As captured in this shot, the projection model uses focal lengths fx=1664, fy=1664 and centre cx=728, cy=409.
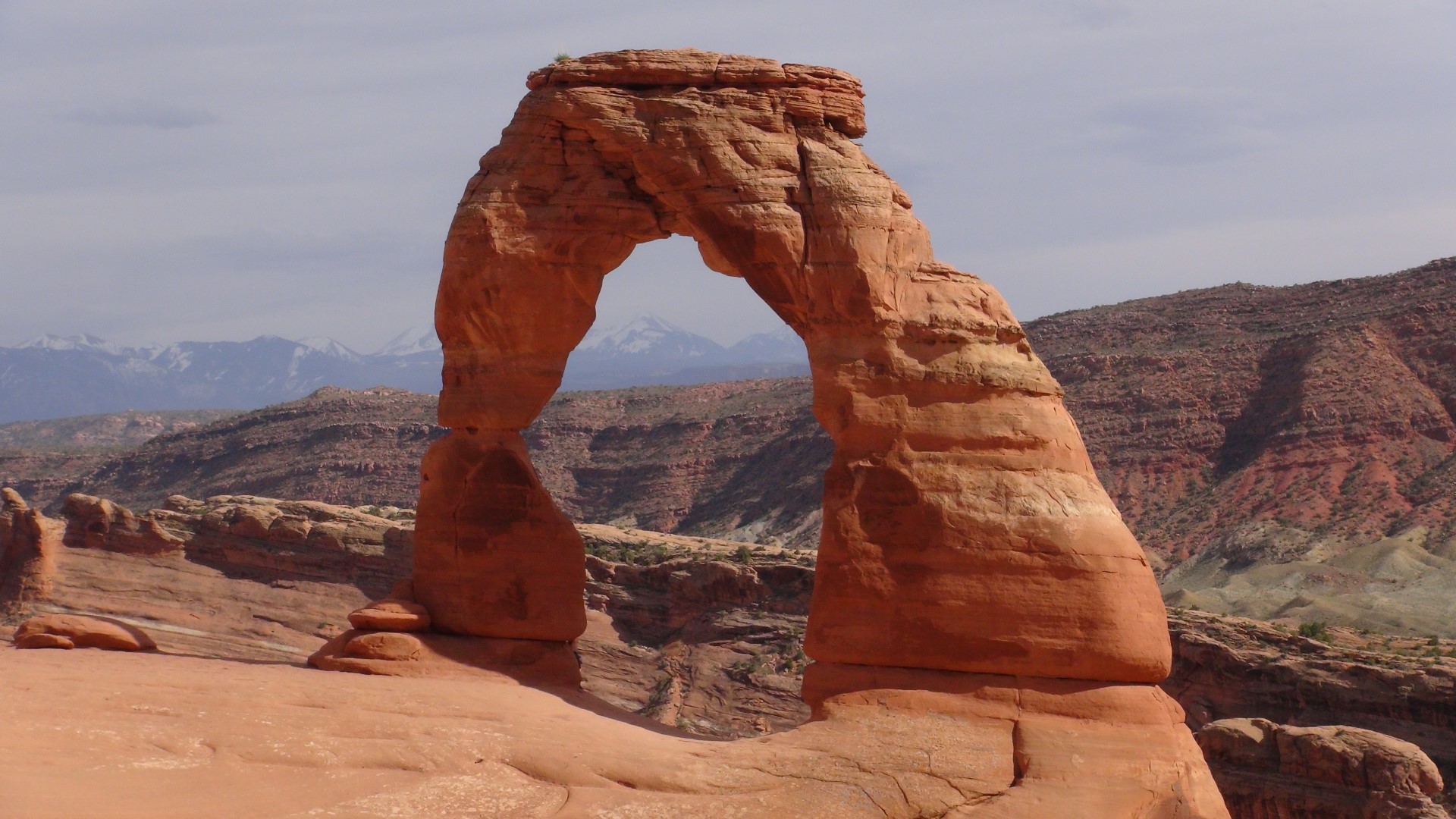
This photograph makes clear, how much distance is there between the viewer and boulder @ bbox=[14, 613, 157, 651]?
68.5 ft

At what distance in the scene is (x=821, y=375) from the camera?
20.1 meters

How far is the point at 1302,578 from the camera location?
57.8 meters

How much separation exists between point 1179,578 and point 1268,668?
26.0m

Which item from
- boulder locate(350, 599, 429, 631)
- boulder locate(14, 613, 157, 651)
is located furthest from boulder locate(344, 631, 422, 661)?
boulder locate(14, 613, 157, 651)

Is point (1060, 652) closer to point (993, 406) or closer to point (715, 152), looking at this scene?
point (993, 406)

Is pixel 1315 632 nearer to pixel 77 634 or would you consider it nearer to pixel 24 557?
pixel 24 557

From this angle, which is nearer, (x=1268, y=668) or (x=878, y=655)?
(x=878, y=655)

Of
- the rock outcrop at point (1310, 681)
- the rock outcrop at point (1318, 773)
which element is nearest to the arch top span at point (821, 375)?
the rock outcrop at point (1318, 773)

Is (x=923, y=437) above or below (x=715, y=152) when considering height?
below

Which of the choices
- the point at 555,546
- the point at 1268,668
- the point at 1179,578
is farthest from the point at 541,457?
the point at 555,546

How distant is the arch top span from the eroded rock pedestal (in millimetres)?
30

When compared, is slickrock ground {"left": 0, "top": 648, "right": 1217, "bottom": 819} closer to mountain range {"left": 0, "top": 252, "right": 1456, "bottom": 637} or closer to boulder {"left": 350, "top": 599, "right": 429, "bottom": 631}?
boulder {"left": 350, "top": 599, "right": 429, "bottom": 631}

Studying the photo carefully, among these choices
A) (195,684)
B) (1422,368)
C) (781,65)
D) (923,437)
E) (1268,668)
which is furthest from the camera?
(1422,368)


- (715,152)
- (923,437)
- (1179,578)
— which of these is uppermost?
(715,152)
